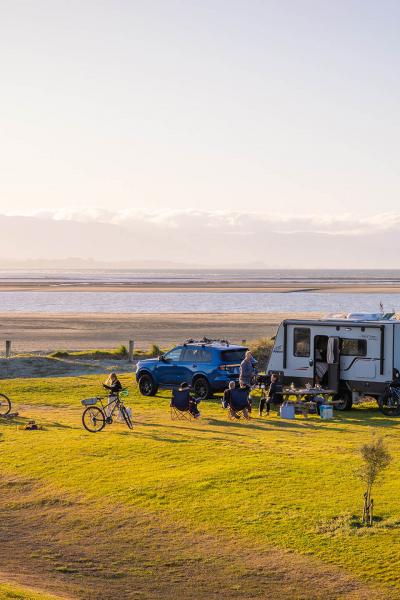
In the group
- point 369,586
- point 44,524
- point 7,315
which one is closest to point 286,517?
point 369,586

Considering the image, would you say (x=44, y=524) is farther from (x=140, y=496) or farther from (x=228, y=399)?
(x=228, y=399)

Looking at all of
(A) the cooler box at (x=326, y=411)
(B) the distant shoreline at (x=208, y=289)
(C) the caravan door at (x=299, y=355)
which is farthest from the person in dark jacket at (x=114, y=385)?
(B) the distant shoreline at (x=208, y=289)

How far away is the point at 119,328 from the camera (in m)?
68.5

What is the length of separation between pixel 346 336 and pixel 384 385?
1.89 metres

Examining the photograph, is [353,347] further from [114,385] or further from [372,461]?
[372,461]

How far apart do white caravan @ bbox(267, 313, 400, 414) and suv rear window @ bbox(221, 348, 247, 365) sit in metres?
1.08

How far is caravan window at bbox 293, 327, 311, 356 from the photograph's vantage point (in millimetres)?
28781

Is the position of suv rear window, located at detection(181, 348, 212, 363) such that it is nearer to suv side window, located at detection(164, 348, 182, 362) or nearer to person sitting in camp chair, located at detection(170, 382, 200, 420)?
suv side window, located at detection(164, 348, 182, 362)

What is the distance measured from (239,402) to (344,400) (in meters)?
3.99

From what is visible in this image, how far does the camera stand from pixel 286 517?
1600cm

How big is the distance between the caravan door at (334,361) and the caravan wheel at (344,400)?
0.31 meters

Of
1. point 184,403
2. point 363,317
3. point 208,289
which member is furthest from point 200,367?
point 208,289

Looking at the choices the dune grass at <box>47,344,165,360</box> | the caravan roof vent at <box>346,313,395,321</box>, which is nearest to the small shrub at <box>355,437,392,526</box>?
the caravan roof vent at <box>346,313,395,321</box>

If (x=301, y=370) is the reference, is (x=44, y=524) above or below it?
below
